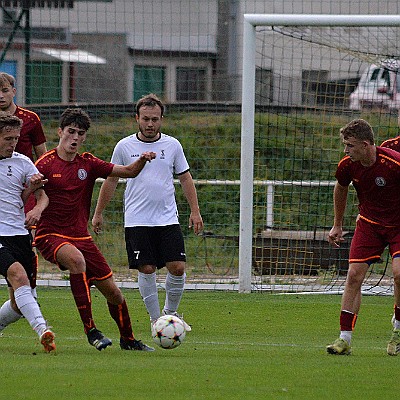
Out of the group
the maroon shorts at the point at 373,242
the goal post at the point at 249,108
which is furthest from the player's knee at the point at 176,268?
the goal post at the point at 249,108

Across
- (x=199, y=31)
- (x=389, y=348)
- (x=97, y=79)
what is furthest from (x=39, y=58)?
(x=389, y=348)

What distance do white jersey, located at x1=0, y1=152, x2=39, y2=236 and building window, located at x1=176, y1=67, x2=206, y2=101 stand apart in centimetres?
789

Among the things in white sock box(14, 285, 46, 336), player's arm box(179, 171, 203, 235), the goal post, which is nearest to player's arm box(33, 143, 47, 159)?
player's arm box(179, 171, 203, 235)

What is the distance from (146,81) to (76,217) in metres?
8.45

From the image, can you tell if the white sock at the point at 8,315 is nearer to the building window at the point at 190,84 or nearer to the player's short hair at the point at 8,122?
the player's short hair at the point at 8,122

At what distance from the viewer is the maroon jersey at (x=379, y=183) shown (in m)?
8.14

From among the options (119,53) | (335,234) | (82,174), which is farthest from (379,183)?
(119,53)

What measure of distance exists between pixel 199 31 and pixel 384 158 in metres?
8.26

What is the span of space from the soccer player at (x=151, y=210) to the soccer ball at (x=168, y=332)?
147 centimetres

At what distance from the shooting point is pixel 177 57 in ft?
51.6

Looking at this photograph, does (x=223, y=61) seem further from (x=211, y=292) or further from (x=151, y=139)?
(x=151, y=139)

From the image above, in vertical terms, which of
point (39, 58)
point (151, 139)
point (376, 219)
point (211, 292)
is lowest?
point (211, 292)

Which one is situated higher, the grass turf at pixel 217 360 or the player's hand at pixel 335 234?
the player's hand at pixel 335 234

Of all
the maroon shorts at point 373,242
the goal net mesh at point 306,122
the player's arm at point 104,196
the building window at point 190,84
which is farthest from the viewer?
the building window at point 190,84
